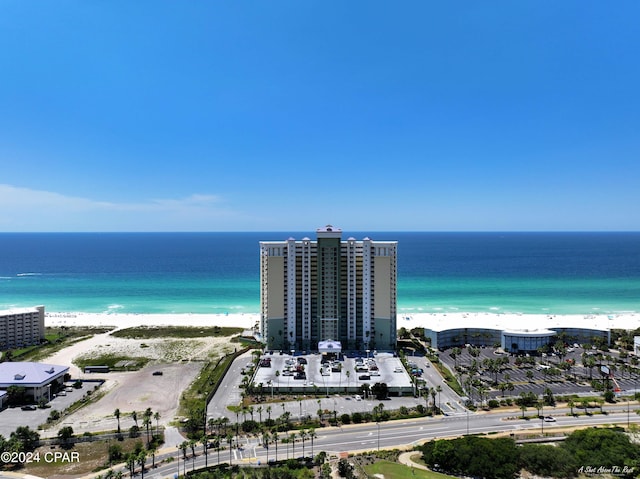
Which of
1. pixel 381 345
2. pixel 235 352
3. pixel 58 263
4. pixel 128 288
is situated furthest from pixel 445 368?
pixel 58 263

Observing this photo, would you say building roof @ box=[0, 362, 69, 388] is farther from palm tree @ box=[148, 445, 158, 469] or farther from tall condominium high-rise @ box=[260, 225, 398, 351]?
tall condominium high-rise @ box=[260, 225, 398, 351]

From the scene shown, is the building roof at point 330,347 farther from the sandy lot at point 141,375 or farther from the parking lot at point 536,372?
the sandy lot at point 141,375

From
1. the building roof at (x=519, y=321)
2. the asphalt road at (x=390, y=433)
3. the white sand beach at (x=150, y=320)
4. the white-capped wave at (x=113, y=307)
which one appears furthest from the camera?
the white-capped wave at (x=113, y=307)

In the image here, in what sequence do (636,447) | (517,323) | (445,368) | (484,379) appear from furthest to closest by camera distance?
(517,323)
(445,368)
(484,379)
(636,447)

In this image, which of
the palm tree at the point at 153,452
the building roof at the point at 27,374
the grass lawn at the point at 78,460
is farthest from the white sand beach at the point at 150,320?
the palm tree at the point at 153,452

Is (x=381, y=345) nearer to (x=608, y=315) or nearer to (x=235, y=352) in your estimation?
(x=235, y=352)

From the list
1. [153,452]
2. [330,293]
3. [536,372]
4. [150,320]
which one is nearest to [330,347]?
[330,293]

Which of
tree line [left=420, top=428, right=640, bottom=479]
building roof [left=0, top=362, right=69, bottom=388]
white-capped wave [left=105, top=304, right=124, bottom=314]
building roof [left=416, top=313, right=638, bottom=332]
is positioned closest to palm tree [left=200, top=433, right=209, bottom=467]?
tree line [left=420, top=428, right=640, bottom=479]
